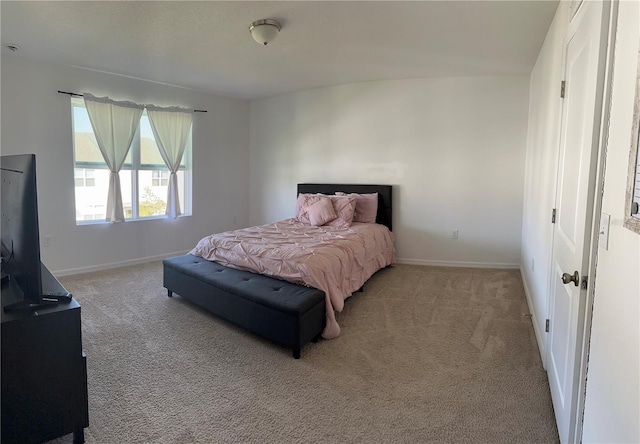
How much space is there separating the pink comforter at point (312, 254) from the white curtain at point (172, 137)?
1.84m

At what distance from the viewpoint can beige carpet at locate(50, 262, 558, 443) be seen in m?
1.84

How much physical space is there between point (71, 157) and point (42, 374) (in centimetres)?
352

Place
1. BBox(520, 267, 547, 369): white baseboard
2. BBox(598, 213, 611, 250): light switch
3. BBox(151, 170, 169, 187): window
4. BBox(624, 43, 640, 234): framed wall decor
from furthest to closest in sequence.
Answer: BBox(151, 170, 169, 187): window, BBox(520, 267, 547, 369): white baseboard, BBox(598, 213, 611, 250): light switch, BBox(624, 43, 640, 234): framed wall decor

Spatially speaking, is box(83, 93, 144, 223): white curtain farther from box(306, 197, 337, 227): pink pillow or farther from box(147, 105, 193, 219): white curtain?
box(306, 197, 337, 227): pink pillow

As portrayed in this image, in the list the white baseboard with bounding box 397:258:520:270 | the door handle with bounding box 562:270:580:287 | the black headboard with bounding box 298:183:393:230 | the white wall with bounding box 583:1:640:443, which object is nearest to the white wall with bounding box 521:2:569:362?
the white baseboard with bounding box 397:258:520:270

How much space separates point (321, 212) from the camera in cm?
455

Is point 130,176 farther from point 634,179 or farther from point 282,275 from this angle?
point 634,179

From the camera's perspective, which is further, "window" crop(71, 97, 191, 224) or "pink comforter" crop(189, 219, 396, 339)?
"window" crop(71, 97, 191, 224)

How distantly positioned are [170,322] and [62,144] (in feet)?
8.90

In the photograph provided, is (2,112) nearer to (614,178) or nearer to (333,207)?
(333,207)

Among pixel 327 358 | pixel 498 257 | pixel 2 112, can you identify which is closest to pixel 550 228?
pixel 327 358

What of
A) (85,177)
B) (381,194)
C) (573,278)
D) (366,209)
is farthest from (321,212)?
(573,278)

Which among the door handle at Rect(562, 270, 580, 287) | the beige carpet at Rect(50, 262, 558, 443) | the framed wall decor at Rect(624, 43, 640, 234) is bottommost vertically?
the beige carpet at Rect(50, 262, 558, 443)

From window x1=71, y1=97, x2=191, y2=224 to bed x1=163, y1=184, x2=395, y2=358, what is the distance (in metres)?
1.77
